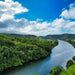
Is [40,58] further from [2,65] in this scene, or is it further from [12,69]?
[2,65]

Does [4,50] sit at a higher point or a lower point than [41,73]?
higher

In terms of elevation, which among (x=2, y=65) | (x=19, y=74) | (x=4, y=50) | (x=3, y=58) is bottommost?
(x=19, y=74)

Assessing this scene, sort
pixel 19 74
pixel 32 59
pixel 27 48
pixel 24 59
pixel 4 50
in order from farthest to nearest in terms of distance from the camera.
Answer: pixel 27 48
pixel 32 59
pixel 24 59
pixel 4 50
pixel 19 74

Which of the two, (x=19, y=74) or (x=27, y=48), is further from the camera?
(x=27, y=48)

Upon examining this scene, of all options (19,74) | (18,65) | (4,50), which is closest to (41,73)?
(19,74)

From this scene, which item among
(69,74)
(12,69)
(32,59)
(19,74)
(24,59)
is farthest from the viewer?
(32,59)

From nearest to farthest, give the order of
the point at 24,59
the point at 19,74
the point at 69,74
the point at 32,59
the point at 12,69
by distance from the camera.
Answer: the point at 69,74
the point at 19,74
the point at 12,69
the point at 24,59
the point at 32,59

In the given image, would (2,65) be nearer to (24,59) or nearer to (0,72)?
(0,72)

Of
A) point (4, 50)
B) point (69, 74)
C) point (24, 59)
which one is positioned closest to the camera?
point (69, 74)

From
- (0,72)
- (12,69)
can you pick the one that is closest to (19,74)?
(12,69)
